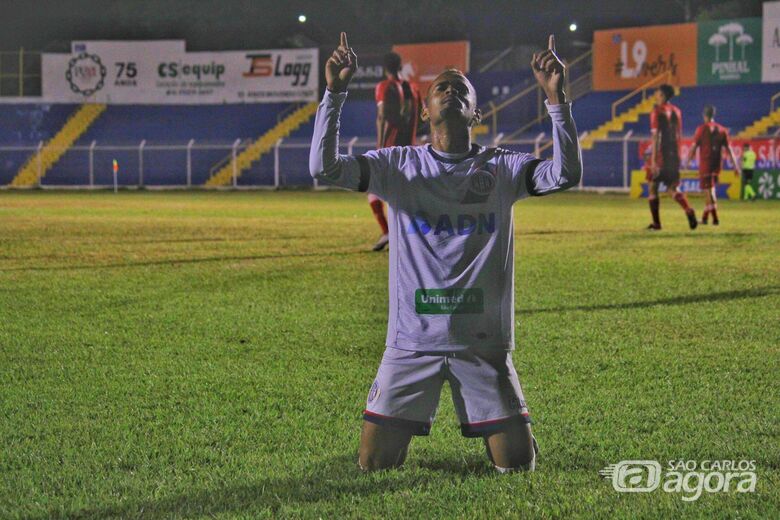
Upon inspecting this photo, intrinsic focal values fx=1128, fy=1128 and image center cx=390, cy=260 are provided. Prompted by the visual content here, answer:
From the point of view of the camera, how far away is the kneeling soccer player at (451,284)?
12.8 ft

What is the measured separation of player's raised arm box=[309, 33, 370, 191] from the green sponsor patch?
19.9 inches

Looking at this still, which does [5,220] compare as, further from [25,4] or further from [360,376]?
[25,4]

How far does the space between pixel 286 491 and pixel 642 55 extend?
38.1 m

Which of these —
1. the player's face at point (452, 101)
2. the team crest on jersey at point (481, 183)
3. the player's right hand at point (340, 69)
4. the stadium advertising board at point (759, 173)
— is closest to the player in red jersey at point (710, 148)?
the stadium advertising board at point (759, 173)

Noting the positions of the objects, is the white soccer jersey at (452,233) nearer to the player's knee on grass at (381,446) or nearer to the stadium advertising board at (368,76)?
the player's knee on grass at (381,446)

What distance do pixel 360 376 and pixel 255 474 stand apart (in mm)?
1925

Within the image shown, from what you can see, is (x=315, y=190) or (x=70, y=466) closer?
(x=70, y=466)

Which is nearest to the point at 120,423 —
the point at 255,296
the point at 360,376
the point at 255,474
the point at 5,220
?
the point at 255,474

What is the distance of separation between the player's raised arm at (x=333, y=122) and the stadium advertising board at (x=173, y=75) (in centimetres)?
4401

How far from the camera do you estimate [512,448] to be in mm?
3912

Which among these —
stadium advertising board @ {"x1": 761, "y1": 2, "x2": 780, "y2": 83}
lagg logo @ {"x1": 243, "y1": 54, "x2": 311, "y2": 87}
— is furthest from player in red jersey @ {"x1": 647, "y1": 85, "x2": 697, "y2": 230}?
lagg logo @ {"x1": 243, "y1": 54, "x2": 311, "y2": 87}

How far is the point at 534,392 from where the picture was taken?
5414 mm

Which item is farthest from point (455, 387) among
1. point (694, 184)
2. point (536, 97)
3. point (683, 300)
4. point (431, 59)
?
point (431, 59)

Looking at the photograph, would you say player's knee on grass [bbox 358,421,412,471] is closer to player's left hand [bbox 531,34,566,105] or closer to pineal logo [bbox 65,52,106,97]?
player's left hand [bbox 531,34,566,105]
